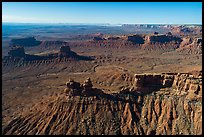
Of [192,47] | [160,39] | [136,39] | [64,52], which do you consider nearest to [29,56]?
[64,52]

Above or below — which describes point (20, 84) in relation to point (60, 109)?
below

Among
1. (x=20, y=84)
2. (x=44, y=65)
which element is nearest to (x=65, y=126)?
(x=20, y=84)

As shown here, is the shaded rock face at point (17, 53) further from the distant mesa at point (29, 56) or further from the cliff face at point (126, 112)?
the cliff face at point (126, 112)

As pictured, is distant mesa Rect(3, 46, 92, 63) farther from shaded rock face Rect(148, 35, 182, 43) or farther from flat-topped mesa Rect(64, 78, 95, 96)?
flat-topped mesa Rect(64, 78, 95, 96)

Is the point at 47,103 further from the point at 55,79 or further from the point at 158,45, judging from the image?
the point at 158,45

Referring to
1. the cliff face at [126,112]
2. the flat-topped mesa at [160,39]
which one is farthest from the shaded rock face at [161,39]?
the cliff face at [126,112]

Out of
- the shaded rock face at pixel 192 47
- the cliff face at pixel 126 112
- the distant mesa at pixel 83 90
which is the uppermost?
the distant mesa at pixel 83 90

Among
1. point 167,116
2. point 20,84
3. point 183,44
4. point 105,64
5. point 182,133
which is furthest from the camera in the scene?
point 183,44
